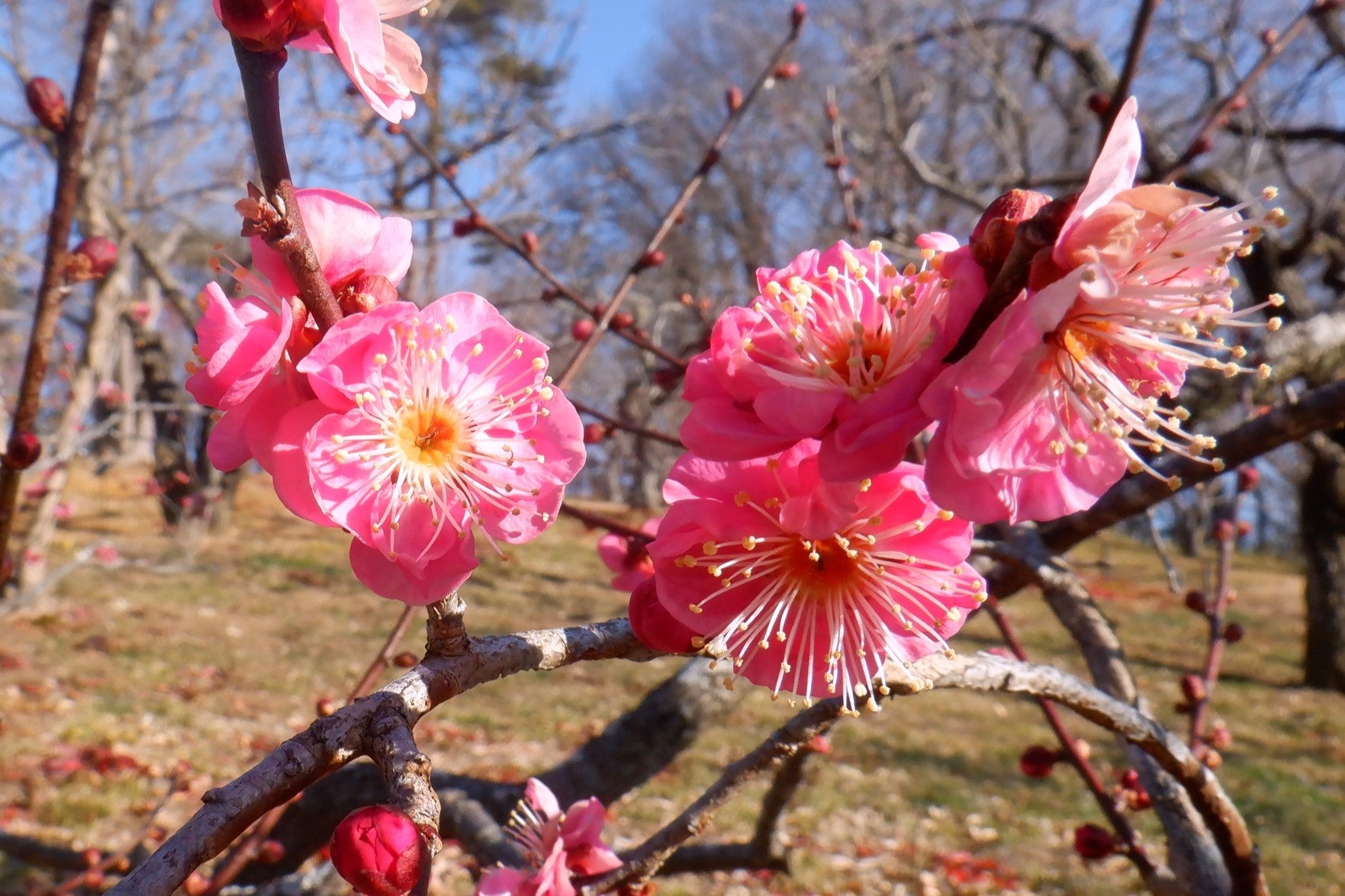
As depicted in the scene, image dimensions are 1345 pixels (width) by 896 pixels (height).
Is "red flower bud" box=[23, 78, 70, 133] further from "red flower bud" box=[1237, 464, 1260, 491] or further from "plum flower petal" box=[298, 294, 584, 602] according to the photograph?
"red flower bud" box=[1237, 464, 1260, 491]

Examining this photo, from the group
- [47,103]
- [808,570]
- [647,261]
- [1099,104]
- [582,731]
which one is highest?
[1099,104]

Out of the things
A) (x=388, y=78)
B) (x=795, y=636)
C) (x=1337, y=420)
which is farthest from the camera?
(x=1337, y=420)

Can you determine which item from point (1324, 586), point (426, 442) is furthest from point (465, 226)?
point (1324, 586)

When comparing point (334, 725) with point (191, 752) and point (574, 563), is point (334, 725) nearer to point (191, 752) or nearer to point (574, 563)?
point (191, 752)

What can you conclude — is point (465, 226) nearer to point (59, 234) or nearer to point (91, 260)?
point (91, 260)

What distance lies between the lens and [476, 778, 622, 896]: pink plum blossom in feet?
3.05

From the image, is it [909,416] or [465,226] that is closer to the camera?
[909,416]

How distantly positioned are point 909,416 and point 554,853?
25.3 inches

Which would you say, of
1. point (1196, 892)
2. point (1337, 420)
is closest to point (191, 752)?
point (1196, 892)

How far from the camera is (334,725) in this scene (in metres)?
0.58

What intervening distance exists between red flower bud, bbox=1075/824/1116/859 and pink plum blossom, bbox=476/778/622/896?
885 mm

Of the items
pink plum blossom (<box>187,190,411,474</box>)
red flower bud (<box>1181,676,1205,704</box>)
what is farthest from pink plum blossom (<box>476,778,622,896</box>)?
red flower bud (<box>1181,676,1205,704</box>)

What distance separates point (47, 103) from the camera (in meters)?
1.10

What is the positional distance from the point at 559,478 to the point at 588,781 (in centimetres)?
143
